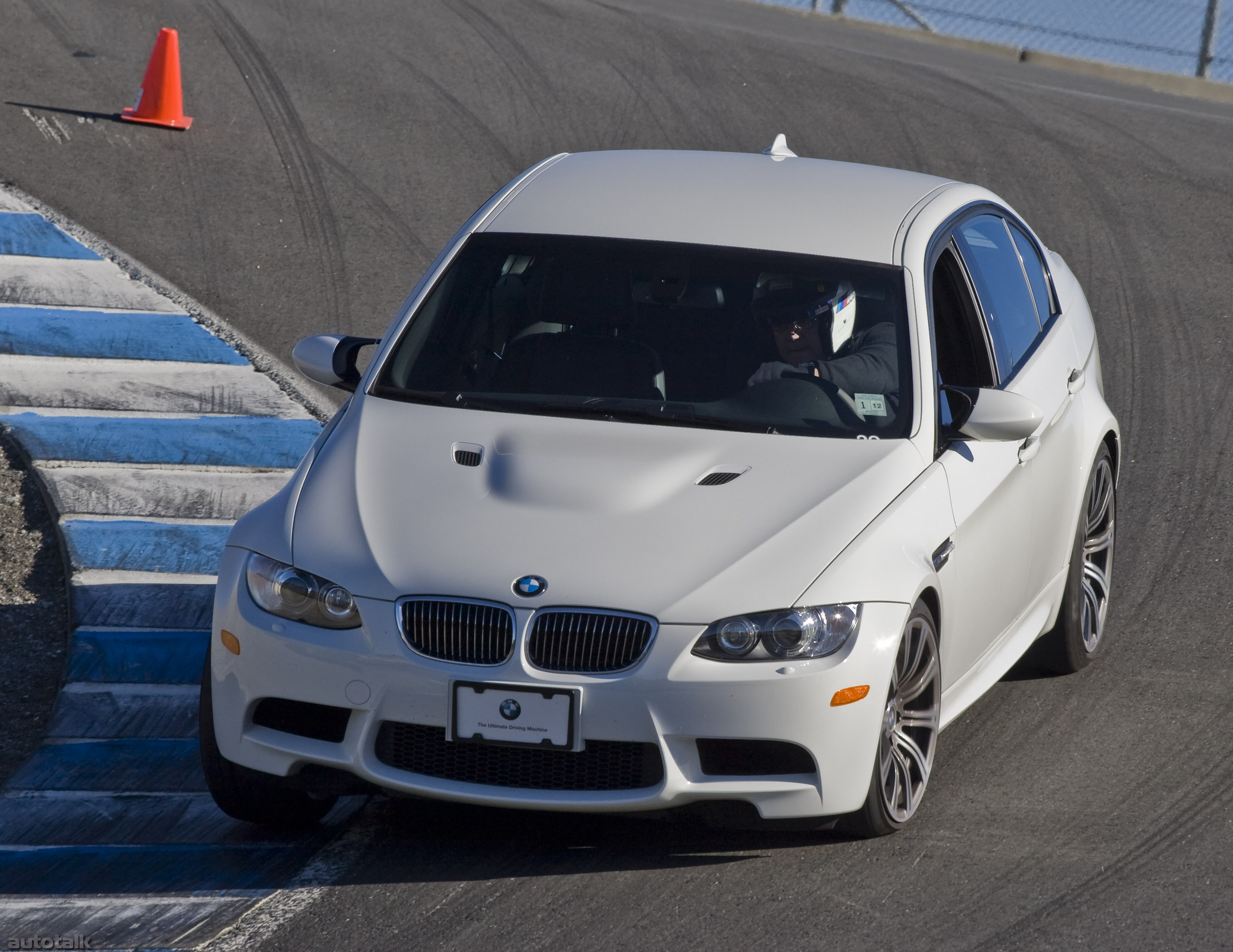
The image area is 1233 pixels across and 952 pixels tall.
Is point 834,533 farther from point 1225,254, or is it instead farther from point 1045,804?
point 1225,254

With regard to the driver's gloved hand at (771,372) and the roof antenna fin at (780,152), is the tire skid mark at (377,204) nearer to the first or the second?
the roof antenna fin at (780,152)

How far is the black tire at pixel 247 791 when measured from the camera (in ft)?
16.4

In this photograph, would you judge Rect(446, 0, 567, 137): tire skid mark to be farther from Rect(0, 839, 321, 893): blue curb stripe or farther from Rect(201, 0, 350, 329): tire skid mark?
Rect(0, 839, 321, 893): blue curb stripe

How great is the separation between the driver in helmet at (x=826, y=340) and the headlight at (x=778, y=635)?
107 cm

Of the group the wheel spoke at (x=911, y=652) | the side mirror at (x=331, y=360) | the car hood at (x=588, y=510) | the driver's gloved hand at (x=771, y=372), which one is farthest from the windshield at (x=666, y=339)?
the wheel spoke at (x=911, y=652)

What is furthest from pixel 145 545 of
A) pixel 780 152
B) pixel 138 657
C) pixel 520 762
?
pixel 520 762

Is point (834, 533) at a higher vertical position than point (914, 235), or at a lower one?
lower

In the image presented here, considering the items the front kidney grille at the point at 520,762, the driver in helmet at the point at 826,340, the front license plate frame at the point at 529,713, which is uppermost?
the driver in helmet at the point at 826,340

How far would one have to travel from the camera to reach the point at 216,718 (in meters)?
4.98

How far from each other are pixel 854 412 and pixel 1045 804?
1.36 m

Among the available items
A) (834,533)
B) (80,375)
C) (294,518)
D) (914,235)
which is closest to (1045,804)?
(834,533)

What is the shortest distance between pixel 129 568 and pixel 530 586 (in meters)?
3.23

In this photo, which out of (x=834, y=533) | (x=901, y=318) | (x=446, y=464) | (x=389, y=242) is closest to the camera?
(x=834, y=533)

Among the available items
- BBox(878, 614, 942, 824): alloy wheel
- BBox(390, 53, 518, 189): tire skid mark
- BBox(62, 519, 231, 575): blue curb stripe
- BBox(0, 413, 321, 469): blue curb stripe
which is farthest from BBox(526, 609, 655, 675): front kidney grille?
BBox(390, 53, 518, 189): tire skid mark
